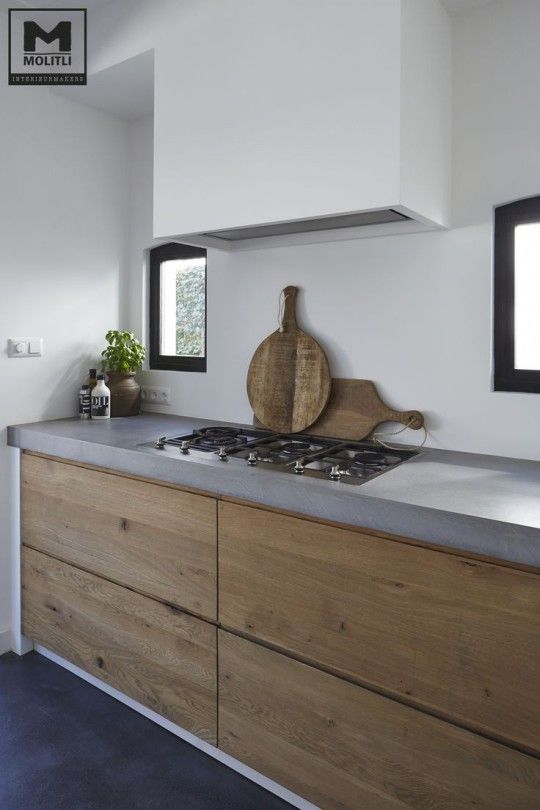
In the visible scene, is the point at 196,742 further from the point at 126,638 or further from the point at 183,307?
the point at 183,307

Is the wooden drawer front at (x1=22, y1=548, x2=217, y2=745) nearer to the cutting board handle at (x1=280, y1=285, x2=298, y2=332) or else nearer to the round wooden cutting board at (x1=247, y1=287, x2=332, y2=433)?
the round wooden cutting board at (x1=247, y1=287, x2=332, y2=433)

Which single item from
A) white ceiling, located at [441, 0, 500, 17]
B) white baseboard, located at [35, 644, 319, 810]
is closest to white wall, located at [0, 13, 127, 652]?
white baseboard, located at [35, 644, 319, 810]

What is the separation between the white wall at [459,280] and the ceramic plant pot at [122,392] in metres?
0.91

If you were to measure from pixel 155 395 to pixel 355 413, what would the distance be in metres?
1.13

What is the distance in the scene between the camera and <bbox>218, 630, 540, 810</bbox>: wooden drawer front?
4.30 ft

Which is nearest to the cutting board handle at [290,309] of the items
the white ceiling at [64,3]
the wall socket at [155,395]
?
the wall socket at [155,395]

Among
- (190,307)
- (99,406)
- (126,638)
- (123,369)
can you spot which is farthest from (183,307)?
(126,638)

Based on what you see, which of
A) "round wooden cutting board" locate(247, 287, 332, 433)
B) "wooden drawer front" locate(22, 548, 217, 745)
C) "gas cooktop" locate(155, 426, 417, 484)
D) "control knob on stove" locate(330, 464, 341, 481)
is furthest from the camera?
"round wooden cutting board" locate(247, 287, 332, 433)

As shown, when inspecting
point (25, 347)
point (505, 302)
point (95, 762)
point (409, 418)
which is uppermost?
point (505, 302)

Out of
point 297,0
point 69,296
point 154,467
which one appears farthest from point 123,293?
point 297,0

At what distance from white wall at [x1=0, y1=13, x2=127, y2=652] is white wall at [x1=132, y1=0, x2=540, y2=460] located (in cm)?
100

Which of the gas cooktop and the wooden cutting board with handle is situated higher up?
the wooden cutting board with handle

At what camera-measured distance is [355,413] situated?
7.16 ft

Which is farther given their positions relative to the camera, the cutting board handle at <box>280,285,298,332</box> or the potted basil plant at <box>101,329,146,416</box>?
the potted basil plant at <box>101,329,146,416</box>
